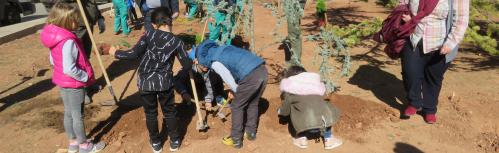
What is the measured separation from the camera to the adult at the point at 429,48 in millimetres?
4191

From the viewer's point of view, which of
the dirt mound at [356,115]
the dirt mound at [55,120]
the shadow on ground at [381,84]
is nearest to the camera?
the dirt mound at [356,115]

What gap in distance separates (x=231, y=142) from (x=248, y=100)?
1.50 feet

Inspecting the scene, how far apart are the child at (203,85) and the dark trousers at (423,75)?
200 centimetres

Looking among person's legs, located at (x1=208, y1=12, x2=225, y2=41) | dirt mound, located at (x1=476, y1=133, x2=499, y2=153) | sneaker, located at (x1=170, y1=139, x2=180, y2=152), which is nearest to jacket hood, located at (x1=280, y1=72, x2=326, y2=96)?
sneaker, located at (x1=170, y1=139, x2=180, y2=152)

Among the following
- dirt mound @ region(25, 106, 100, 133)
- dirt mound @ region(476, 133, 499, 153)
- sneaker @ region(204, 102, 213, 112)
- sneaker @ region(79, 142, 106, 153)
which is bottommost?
dirt mound @ region(476, 133, 499, 153)

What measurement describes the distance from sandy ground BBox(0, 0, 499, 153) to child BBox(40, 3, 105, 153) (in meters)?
0.46

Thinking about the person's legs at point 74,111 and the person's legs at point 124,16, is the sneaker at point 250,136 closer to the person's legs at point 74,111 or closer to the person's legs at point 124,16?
the person's legs at point 74,111

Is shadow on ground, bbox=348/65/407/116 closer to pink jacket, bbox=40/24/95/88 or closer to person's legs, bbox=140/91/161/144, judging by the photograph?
person's legs, bbox=140/91/161/144

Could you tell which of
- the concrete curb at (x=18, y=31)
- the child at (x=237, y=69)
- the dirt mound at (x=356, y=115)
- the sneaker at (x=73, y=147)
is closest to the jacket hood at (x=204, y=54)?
the child at (x=237, y=69)

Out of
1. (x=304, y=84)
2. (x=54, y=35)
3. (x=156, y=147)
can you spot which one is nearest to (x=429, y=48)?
(x=304, y=84)

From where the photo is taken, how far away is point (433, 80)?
180 inches

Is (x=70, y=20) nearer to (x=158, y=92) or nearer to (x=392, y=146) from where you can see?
(x=158, y=92)

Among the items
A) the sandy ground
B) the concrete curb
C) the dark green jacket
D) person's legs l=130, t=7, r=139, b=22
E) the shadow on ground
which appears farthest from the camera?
person's legs l=130, t=7, r=139, b=22

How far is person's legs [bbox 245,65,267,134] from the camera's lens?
13.0ft
